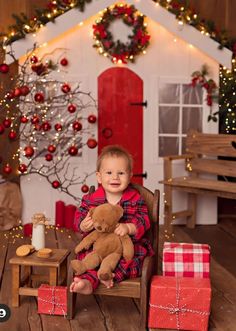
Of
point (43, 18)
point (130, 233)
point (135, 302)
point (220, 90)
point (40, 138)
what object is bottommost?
point (135, 302)

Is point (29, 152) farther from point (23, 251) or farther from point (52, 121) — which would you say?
point (23, 251)

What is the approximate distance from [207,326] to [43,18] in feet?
13.1

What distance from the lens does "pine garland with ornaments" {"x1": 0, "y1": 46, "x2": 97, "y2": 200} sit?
6.64 metres

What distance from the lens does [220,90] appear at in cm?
698

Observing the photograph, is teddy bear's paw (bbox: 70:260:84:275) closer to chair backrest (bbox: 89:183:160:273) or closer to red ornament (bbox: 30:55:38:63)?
chair backrest (bbox: 89:183:160:273)

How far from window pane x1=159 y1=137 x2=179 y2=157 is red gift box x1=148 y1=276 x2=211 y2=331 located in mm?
3378

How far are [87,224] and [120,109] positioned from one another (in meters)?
3.14

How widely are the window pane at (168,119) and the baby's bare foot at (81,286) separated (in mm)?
3531

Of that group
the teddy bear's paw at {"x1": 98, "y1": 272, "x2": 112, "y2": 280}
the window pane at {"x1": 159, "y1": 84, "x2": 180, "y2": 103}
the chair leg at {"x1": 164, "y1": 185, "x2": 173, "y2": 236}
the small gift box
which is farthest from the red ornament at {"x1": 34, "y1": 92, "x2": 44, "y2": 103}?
the teddy bear's paw at {"x1": 98, "y1": 272, "x2": 112, "y2": 280}

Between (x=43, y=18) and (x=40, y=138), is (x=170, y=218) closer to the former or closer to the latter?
(x=40, y=138)

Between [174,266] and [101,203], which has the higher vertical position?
[101,203]

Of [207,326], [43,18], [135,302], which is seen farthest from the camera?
[43,18]

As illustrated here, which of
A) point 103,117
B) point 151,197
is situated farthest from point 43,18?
point 151,197

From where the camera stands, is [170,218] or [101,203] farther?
[170,218]
